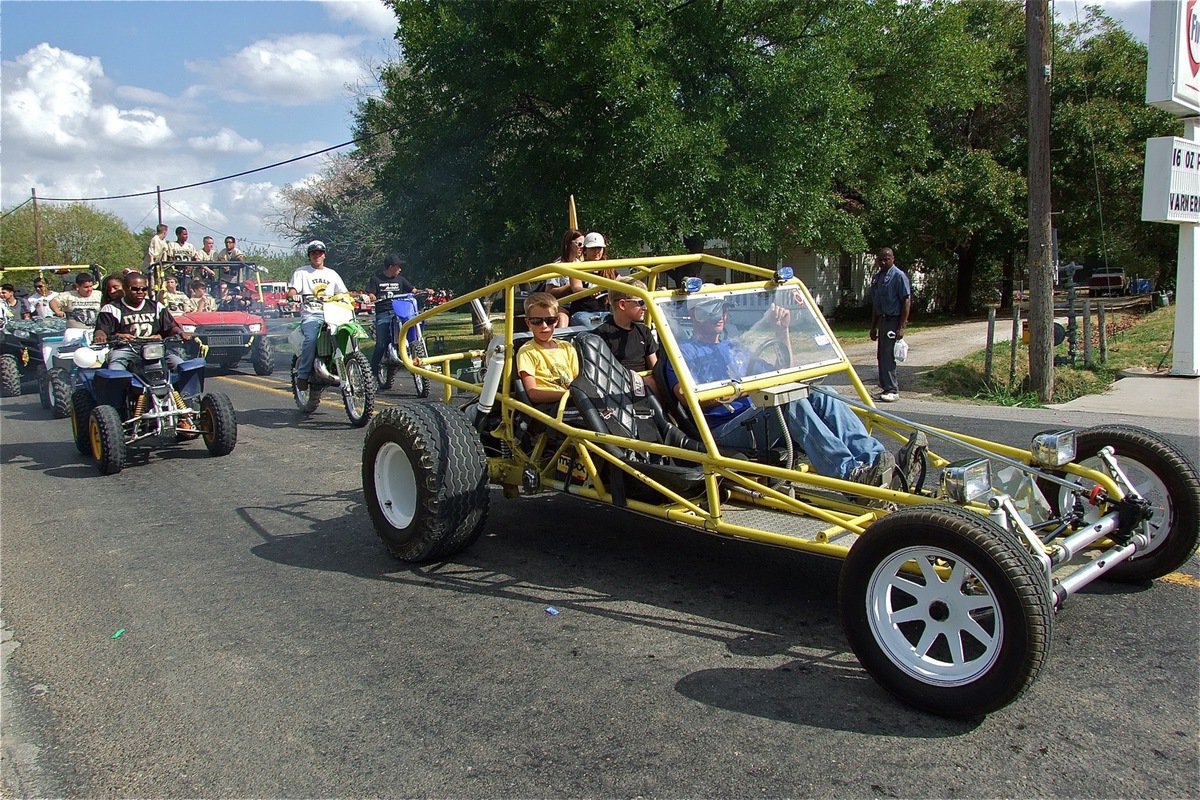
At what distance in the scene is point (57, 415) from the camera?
12.5 meters

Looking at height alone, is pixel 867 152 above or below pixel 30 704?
above

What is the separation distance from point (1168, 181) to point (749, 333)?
9.33m

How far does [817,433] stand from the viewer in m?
4.55

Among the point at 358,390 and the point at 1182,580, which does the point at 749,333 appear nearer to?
the point at 1182,580

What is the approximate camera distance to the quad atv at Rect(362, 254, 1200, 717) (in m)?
3.31

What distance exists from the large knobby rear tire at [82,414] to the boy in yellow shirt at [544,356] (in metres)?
5.61

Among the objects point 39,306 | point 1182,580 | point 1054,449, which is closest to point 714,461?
point 1054,449

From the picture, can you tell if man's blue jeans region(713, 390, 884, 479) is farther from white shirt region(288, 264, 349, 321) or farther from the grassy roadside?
white shirt region(288, 264, 349, 321)

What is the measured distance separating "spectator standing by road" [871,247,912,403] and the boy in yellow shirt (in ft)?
22.7

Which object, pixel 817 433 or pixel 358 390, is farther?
pixel 358 390

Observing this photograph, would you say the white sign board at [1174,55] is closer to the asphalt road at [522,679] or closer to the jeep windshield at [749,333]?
the jeep windshield at [749,333]

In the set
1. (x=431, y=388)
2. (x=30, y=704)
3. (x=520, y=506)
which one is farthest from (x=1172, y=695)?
(x=431, y=388)

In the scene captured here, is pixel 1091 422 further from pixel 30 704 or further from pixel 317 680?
pixel 30 704

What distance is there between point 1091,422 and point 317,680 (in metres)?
8.11
